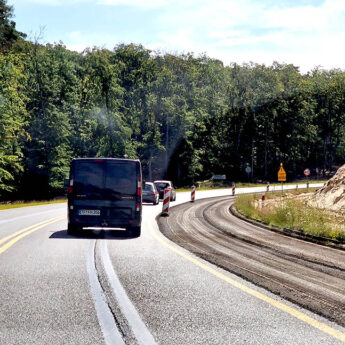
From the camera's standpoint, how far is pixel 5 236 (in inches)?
512

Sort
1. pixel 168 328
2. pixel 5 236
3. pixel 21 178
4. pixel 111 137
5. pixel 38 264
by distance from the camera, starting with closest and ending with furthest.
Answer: pixel 168 328 → pixel 38 264 → pixel 5 236 → pixel 21 178 → pixel 111 137

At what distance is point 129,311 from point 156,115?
71.8 m

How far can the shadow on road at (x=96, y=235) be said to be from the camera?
1311cm

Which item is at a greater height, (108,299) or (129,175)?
(129,175)

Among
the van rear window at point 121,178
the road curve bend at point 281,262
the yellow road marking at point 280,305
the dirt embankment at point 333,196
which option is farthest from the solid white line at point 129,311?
the dirt embankment at point 333,196

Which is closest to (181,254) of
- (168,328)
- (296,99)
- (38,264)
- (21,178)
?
(38,264)

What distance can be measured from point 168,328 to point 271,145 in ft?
277

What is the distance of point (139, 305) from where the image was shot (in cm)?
557

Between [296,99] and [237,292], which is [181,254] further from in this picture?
Answer: [296,99]

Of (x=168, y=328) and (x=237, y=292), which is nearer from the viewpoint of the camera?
(x=168, y=328)

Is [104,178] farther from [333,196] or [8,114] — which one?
[8,114]

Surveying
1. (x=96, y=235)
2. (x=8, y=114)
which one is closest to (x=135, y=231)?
(x=96, y=235)

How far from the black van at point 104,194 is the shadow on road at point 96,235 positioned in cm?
31

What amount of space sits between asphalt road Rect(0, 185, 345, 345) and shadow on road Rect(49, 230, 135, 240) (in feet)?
11.2
